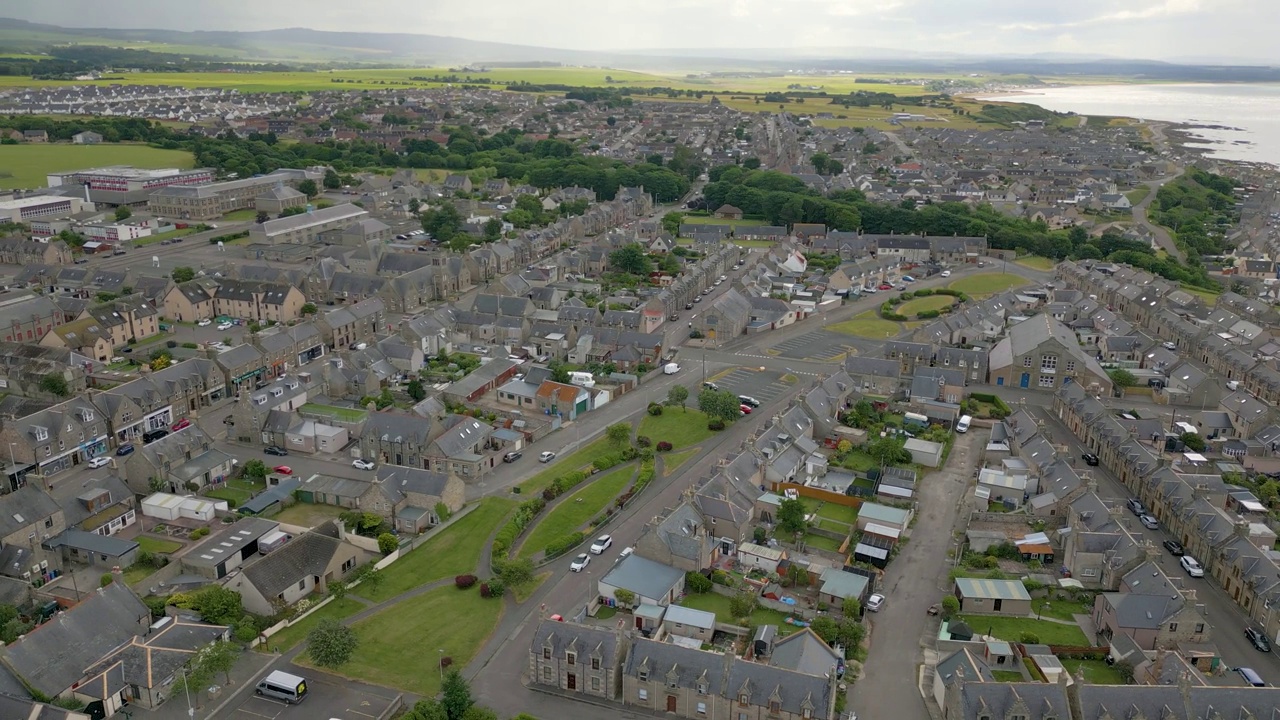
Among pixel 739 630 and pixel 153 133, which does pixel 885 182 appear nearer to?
pixel 739 630

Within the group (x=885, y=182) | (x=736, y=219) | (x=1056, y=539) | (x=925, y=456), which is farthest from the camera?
(x=885, y=182)

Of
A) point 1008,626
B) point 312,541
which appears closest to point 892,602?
point 1008,626

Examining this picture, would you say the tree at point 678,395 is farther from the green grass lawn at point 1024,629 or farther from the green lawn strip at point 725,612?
the green grass lawn at point 1024,629

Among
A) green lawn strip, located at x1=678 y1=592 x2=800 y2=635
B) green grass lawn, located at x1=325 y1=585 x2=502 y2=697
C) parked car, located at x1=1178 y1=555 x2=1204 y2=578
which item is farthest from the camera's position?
parked car, located at x1=1178 y1=555 x2=1204 y2=578

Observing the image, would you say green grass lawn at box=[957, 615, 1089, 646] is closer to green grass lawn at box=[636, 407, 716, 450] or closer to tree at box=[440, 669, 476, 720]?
tree at box=[440, 669, 476, 720]

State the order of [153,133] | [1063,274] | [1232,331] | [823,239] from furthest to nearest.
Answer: [153,133]
[823,239]
[1063,274]
[1232,331]

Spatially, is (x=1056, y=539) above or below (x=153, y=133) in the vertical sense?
below

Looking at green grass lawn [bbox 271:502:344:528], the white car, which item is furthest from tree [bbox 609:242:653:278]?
the white car

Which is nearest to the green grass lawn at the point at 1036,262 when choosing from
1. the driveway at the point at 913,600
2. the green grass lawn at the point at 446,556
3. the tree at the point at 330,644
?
the driveway at the point at 913,600
